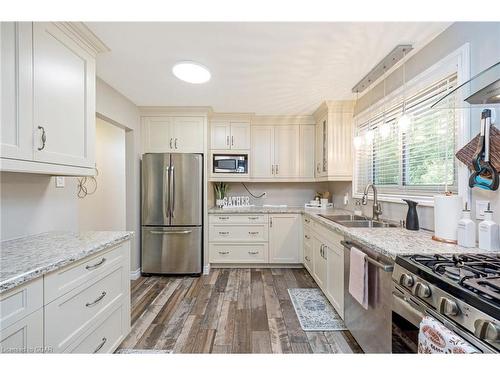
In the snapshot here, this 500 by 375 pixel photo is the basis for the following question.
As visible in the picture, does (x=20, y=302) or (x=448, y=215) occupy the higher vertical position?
(x=448, y=215)

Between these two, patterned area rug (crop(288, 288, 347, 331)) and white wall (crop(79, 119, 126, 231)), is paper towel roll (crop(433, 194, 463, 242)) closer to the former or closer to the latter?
patterned area rug (crop(288, 288, 347, 331))

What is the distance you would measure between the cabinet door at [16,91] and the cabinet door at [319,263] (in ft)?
8.39

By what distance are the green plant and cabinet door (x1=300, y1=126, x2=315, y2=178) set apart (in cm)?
132

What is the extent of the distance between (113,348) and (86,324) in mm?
460

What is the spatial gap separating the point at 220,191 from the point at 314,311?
2334mm

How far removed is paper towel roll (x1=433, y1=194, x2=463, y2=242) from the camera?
4.78 ft

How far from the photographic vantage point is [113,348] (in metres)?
1.65

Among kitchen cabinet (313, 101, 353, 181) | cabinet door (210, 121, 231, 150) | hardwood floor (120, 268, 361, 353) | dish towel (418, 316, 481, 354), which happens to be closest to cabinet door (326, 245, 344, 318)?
hardwood floor (120, 268, 361, 353)

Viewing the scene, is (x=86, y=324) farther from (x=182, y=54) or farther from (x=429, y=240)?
(x=429, y=240)

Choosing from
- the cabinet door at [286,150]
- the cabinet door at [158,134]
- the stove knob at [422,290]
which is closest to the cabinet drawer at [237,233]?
the cabinet door at [286,150]

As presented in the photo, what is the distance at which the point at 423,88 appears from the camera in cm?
190

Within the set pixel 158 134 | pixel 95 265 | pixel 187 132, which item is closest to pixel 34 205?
pixel 95 265

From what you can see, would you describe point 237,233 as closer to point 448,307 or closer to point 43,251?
point 43,251
